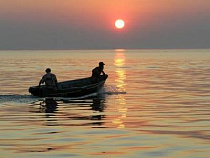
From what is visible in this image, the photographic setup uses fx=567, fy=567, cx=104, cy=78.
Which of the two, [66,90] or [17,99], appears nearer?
[17,99]

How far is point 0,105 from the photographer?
30.5m

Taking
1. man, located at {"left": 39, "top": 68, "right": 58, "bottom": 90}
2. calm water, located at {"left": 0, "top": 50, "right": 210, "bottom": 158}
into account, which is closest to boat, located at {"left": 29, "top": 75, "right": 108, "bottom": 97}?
man, located at {"left": 39, "top": 68, "right": 58, "bottom": 90}

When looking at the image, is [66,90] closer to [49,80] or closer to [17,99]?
[49,80]

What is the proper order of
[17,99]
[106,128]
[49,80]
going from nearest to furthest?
[106,128] → [17,99] → [49,80]

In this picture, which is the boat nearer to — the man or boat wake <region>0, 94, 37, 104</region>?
the man

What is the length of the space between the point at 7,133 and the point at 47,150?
12.7ft

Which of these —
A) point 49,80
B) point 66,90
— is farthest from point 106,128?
point 66,90

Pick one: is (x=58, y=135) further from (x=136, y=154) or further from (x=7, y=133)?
(x=136, y=154)

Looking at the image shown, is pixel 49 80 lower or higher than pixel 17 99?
higher

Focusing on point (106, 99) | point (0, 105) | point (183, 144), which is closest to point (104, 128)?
point (183, 144)

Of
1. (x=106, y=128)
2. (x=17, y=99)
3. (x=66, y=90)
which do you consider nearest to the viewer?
(x=106, y=128)

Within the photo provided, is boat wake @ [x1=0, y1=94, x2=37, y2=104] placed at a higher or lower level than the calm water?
higher

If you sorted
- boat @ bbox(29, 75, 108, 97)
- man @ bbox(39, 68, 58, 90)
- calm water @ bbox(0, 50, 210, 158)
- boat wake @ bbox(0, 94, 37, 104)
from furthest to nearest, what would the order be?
man @ bbox(39, 68, 58, 90)
boat @ bbox(29, 75, 108, 97)
boat wake @ bbox(0, 94, 37, 104)
calm water @ bbox(0, 50, 210, 158)

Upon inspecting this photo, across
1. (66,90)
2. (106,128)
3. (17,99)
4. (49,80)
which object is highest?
(49,80)
